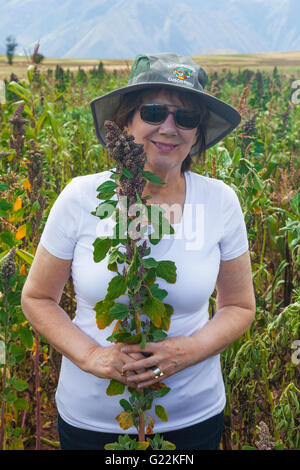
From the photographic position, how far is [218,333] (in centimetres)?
158

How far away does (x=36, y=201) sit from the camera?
2098 millimetres

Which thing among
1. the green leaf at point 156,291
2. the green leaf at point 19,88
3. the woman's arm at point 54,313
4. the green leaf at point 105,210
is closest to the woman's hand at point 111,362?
the woman's arm at point 54,313

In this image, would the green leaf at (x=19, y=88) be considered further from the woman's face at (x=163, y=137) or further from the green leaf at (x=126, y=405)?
the green leaf at (x=126, y=405)

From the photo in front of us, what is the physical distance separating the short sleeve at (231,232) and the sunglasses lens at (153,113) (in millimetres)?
342

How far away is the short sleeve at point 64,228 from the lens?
1.50 m

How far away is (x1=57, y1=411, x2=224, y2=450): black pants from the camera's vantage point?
1549 mm

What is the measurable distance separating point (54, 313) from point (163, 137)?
66 centimetres

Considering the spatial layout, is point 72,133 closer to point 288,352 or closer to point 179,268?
point 288,352

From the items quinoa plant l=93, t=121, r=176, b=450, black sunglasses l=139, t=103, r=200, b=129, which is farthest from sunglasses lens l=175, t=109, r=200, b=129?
quinoa plant l=93, t=121, r=176, b=450

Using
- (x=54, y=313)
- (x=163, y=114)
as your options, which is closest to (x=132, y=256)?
(x=54, y=313)

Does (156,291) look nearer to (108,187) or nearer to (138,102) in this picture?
(108,187)

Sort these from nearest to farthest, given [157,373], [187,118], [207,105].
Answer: [157,373] → [187,118] → [207,105]

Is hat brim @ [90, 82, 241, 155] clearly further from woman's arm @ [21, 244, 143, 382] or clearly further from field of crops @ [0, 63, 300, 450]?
woman's arm @ [21, 244, 143, 382]

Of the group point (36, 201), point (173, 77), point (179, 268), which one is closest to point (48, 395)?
point (36, 201)
